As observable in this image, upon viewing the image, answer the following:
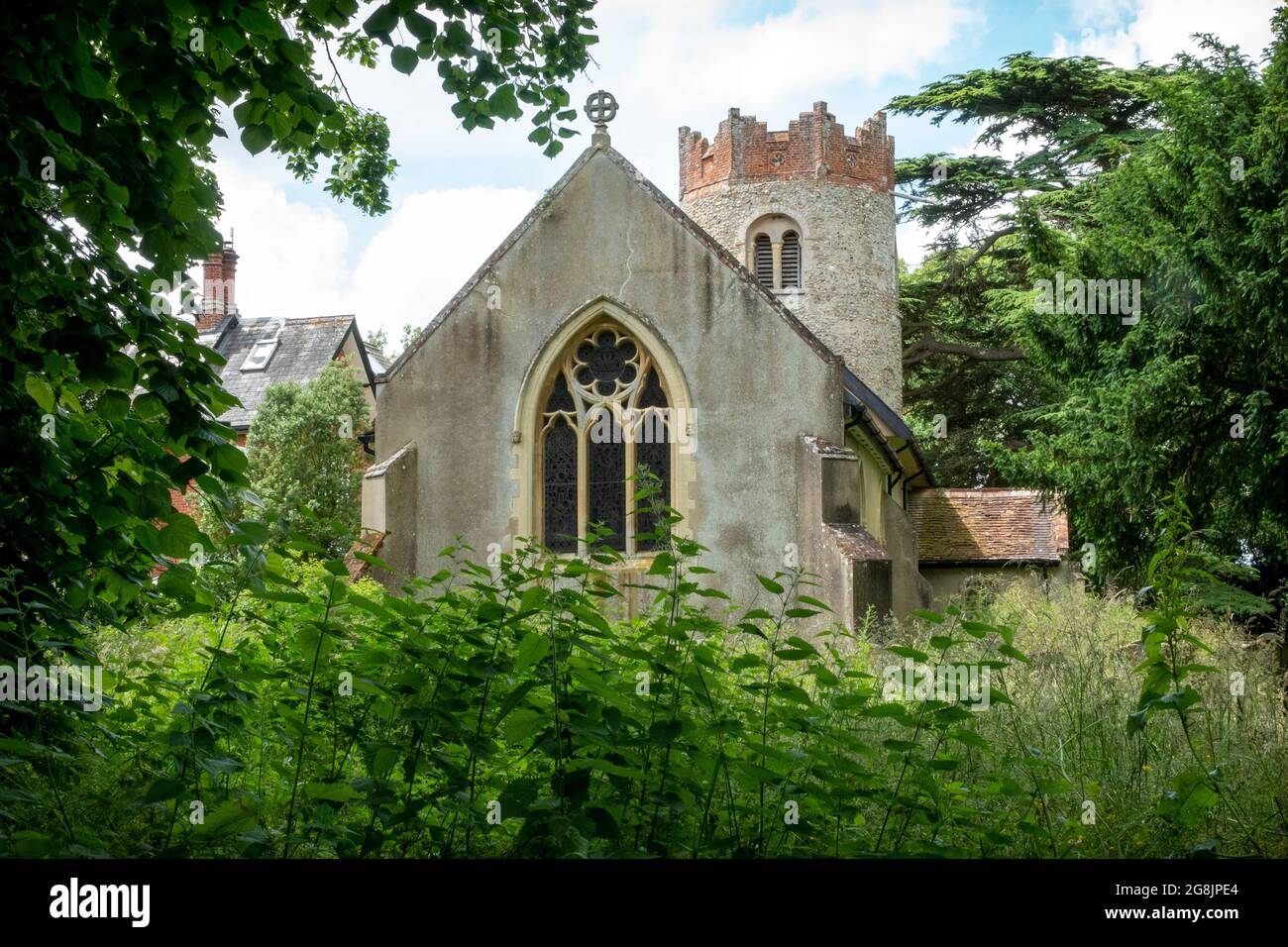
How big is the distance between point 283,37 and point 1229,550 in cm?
1425

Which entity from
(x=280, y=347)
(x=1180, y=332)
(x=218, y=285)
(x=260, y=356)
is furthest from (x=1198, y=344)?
(x=260, y=356)

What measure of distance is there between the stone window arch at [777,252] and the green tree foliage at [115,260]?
922 inches

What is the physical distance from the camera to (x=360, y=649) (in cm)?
418

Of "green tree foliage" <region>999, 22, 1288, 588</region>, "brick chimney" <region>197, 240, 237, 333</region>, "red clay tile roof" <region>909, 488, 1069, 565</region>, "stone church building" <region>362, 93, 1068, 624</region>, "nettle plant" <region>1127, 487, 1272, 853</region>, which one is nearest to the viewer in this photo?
"nettle plant" <region>1127, 487, 1272, 853</region>

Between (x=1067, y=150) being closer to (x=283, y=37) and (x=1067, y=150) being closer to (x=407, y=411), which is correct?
(x=407, y=411)

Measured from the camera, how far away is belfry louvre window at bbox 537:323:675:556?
16.0 m

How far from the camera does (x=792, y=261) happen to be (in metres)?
28.2

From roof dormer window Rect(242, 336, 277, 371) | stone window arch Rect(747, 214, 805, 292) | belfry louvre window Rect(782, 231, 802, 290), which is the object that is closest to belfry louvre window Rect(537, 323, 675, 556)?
stone window arch Rect(747, 214, 805, 292)

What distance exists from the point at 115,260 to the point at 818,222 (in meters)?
24.3

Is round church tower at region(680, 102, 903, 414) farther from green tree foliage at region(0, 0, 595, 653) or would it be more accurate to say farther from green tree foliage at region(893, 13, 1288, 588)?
green tree foliage at region(0, 0, 595, 653)

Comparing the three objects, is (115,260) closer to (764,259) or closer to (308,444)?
(308,444)

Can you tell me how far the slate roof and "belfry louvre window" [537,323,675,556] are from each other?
43.6 feet

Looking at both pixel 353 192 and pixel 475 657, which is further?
pixel 353 192
